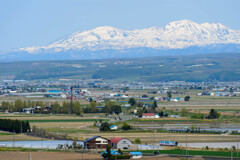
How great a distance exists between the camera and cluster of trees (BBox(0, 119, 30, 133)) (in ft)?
120

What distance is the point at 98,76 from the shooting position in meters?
159

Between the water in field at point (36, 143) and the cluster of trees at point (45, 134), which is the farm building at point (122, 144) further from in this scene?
the cluster of trees at point (45, 134)

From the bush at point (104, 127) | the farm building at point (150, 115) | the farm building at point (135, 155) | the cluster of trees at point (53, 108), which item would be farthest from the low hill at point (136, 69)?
the farm building at point (135, 155)

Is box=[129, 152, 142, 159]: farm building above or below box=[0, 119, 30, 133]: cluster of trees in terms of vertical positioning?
below

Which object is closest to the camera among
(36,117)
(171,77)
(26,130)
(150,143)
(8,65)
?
(150,143)

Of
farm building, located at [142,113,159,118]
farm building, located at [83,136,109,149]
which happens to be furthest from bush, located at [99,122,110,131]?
farm building, located at [142,113,159,118]

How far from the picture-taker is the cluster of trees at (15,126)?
36.5 meters

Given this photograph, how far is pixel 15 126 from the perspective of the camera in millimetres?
36719

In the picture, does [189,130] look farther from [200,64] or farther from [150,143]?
[200,64]

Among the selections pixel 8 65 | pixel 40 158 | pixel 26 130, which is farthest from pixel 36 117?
pixel 8 65

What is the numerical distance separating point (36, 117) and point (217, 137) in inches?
693

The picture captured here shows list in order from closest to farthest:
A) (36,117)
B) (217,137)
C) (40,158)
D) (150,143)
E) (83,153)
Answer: (40,158)
(83,153)
(150,143)
(217,137)
(36,117)

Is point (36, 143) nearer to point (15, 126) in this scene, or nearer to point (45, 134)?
point (45, 134)

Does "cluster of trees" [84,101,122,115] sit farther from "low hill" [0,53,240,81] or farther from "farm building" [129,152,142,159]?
"low hill" [0,53,240,81]
